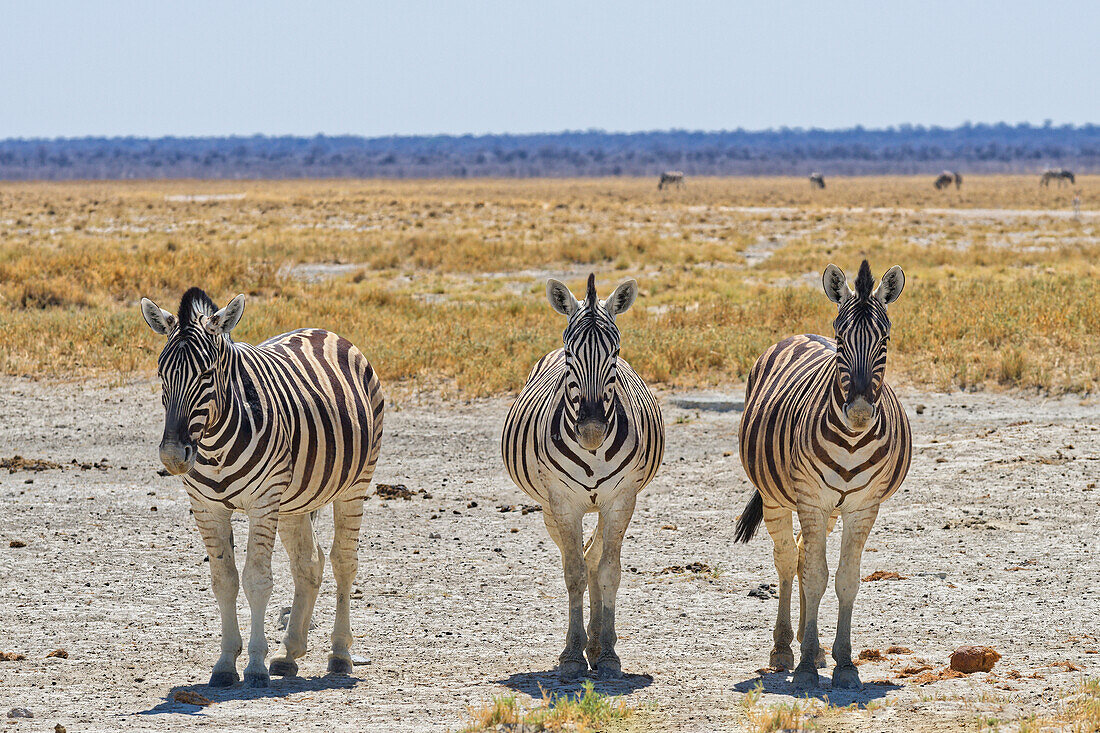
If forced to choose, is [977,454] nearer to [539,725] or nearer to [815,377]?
[815,377]

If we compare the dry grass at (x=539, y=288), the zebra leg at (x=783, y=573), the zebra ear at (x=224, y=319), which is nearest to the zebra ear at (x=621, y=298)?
the zebra leg at (x=783, y=573)

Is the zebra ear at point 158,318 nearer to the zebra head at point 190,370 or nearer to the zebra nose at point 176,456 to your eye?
the zebra head at point 190,370

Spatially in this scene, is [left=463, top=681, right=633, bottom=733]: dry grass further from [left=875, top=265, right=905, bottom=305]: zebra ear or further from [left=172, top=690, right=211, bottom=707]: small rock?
[left=875, top=265, right=905, bottom=305]: zebra ear

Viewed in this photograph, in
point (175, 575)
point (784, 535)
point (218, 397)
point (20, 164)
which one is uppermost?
point (20, 164)

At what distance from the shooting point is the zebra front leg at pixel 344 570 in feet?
23.2

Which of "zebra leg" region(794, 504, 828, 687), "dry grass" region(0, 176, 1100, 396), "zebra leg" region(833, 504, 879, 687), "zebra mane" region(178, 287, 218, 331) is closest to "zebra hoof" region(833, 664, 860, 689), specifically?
"zebra leg" region(833, 504, 879, 687)

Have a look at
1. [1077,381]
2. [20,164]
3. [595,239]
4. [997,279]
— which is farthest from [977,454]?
[20,164]

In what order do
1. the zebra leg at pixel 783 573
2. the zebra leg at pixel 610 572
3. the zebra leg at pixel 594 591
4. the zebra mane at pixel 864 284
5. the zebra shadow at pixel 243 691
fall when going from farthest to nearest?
the zebra leg at pixel 783 573
the zebra leg at pixel 594 591
the zebra leg at pixel 610 572
the zebra mane at pixel 864 284
the zebra shadow at pixel 243 691

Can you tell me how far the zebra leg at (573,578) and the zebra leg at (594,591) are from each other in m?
0.16

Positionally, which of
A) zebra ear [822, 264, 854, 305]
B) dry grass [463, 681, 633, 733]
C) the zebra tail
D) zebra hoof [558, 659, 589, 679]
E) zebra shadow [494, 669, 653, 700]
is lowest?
zebra shadow [494, 669, 653, 700]

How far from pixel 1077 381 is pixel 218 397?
11441 mm

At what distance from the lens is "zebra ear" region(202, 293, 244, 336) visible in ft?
20.3

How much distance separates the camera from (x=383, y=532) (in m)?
10.2

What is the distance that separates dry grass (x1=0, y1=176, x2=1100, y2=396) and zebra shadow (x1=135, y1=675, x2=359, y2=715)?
27.6 feet
